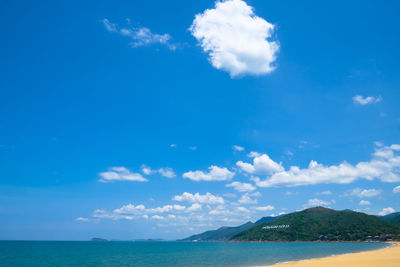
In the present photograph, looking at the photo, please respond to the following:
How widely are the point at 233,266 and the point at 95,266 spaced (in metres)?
27.7

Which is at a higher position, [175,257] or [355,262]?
[355,262]

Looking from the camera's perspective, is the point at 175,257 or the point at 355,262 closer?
the point at 355,262

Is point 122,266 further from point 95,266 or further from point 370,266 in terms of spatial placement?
point 370,266

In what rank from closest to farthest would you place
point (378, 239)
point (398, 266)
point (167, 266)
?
point (398, 266) < point (167, 266) < point (378, 239)

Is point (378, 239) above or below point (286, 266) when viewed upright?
below

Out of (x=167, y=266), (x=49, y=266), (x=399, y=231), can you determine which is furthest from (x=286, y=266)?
(x=399, y=231)

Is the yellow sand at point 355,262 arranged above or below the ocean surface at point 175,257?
above

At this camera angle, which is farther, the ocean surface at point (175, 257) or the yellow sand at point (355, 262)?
the ocean surface at point (175, 257)

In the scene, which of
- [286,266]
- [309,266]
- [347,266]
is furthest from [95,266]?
[347,266]

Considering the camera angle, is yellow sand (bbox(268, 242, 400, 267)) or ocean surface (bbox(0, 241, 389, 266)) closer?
yellow sand (bbox(268, 242, 400, 267))

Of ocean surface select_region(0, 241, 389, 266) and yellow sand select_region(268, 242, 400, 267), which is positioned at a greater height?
yellow sand select_region(268, 242, 400, 267)

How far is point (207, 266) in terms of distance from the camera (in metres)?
43.9

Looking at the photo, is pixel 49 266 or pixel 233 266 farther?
pixel 49 266

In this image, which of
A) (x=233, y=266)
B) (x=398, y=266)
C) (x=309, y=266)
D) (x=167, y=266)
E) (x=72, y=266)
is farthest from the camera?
(x=72, y=266)
